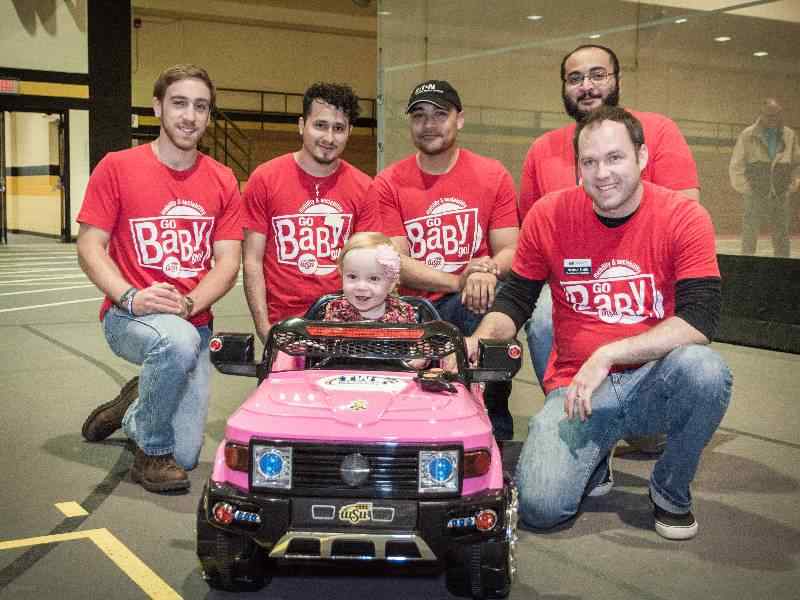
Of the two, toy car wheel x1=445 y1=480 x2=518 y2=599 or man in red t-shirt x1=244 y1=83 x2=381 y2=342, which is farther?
man in red t-shirt x1=244 y1=83 x2=381 y2=342

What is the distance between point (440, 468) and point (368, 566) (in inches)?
28.0

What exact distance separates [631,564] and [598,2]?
8.69m

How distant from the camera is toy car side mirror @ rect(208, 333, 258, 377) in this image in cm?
302

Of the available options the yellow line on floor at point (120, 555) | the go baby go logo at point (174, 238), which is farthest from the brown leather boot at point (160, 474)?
the go baby go logo at point (174, 238)

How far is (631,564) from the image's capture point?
3.12 metres

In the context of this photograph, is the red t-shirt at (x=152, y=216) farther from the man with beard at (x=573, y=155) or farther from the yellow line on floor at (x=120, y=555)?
the man with beard at (x=573, y=155)

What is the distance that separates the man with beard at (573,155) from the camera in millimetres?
4297

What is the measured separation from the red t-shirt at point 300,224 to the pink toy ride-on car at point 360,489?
1864mm

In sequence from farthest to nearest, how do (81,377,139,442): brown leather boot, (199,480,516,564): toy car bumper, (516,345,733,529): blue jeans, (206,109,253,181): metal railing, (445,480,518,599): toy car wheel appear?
(206,109,253,181): metal railing, (81,377,139,442): brown leather boot, (516,345,733,529): blue jeans, (445,480,518,599): toy car wheel, (199,480,516,564): toy car bumper

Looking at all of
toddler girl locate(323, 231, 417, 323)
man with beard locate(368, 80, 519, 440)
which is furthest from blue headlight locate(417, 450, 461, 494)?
man with beard locate(368, 80, 519, 440)

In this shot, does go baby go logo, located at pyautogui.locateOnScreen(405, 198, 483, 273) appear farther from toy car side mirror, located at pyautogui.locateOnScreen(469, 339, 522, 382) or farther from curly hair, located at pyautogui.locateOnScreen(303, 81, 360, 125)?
toy car side mirror, located at pyautogui.locateOnScreen(469, 339, 522, 382)

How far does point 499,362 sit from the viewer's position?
9.84ft

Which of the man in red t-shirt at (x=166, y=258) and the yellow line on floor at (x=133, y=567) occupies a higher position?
the man in red t-shirt at (x=166, y=258)

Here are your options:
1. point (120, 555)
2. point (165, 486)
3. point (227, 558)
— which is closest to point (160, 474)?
point (165, 486)
